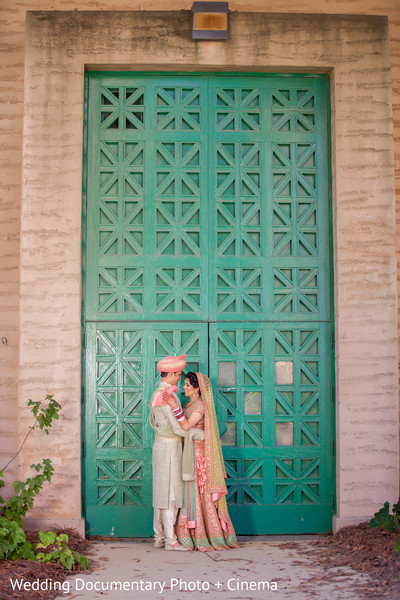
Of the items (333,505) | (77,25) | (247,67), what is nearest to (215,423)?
(333,505)

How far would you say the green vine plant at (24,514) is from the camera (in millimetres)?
5891

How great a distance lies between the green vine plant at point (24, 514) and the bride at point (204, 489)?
40.2 inches

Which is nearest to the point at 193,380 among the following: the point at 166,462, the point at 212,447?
the point at 212,447

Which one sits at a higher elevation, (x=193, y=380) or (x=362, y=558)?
(x=193, y=380)

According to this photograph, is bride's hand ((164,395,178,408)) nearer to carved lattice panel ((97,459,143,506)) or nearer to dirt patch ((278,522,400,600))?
carved lattice panel ((97,459,143,506))

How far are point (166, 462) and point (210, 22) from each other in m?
4.18

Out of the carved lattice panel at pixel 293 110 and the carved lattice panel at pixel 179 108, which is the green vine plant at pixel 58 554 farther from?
the carved lattice panel at pixel 293 110

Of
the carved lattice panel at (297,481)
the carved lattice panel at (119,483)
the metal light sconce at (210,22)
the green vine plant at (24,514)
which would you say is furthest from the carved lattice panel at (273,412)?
the metal light sconce at (210,22)

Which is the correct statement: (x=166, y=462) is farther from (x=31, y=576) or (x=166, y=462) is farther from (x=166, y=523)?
(x=31, y=576)

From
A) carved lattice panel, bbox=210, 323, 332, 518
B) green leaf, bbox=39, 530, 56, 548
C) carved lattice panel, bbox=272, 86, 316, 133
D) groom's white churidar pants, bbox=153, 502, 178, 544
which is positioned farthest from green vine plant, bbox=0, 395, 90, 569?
carved lattice panel, bbox=272, 86, 316, 133

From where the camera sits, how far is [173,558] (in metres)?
6.29

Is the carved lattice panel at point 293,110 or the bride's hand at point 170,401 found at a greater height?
the carved lattice panel at point 293,110

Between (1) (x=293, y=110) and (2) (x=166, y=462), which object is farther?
(1) (x=293, y=110)

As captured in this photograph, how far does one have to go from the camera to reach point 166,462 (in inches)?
259
